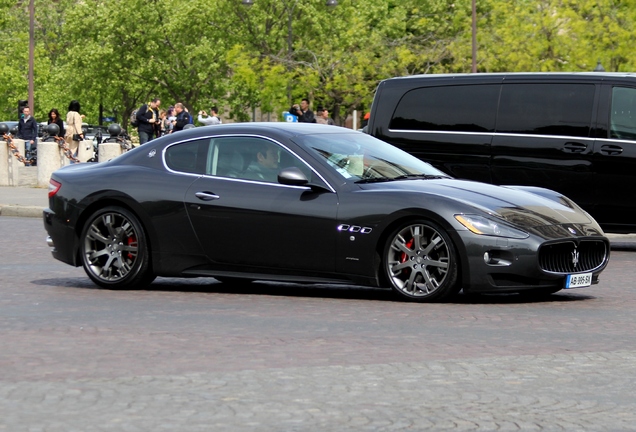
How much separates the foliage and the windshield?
3607cm

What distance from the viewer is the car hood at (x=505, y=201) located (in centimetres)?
1039

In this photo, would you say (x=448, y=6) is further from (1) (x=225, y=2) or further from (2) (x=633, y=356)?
(2) (x=633, y=356)

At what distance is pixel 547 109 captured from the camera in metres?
15.3

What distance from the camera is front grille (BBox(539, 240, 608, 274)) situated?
10.4m

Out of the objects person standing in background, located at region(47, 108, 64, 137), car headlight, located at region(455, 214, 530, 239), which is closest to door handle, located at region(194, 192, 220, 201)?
car headlight, located at region(455, 214, 530, 239)

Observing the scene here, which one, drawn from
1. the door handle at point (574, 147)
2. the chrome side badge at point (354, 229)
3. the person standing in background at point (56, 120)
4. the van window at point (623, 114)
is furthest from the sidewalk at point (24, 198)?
the chrome side badge at point (354, 229)

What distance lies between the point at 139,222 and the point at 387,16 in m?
66.1

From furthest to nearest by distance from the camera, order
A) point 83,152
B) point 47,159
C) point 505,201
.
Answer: point 83,152
point 47,159
point 505,201

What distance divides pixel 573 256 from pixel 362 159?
1.84m

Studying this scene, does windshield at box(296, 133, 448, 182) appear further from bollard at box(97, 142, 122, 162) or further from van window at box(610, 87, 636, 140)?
bollard at box(97, 142, 122, 162)

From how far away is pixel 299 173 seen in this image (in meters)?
10.8

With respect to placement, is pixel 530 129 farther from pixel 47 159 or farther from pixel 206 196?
pixel 47 159

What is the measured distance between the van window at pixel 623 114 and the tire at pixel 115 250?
5988 millimetres

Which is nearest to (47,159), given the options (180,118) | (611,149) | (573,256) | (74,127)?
(74,127)
